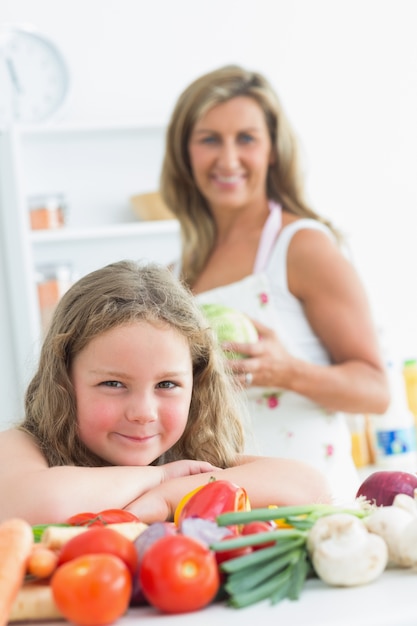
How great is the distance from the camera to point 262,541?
709mm

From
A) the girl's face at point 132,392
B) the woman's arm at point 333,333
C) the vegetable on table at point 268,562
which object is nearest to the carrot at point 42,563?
the vegetable on table at point 268,562

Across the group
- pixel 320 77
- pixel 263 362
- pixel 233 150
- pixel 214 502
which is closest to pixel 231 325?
pixel 263 362

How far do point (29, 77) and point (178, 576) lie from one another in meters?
3.40

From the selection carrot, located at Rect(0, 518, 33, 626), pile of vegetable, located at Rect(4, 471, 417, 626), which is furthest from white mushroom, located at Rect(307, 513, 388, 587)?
carrot, located at Rect(0, 518, 33, 626)

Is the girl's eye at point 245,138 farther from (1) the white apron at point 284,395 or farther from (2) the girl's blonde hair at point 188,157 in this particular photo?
(1) the white apron at point 284,395

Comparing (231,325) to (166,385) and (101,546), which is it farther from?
(101,546)

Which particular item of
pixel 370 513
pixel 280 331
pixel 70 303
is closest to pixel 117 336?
pixel 70 303

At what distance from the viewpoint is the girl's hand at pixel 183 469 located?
121 cm

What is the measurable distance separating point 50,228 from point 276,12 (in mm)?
1341

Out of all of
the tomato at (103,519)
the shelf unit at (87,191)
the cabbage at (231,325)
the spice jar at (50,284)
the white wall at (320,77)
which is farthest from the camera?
the white wall at (320,77)

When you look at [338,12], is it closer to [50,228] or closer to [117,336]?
[50,228]

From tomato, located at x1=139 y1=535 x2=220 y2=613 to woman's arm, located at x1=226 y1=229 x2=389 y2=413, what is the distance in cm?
124

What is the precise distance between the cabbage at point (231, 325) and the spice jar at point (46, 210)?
197 centimetres

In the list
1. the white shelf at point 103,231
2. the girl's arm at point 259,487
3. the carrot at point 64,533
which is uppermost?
the carrot at point 64,533
